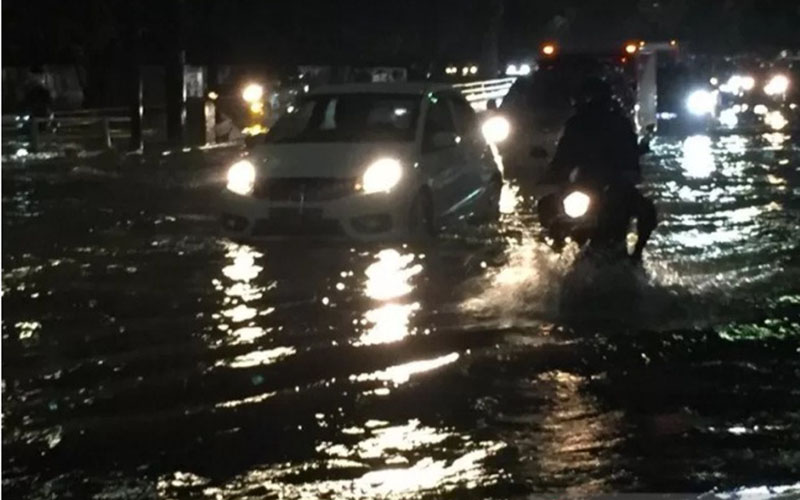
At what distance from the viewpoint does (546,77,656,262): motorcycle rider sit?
12.3 metres

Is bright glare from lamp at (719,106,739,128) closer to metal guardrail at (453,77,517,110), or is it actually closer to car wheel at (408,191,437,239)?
metal guardrail at (453,77,517,110)

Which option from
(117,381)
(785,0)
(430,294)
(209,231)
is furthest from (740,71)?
(117,381)

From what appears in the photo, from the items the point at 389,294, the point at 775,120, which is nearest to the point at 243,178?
the point at 389,294

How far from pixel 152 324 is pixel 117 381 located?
185 cm

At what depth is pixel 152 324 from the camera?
10.9m

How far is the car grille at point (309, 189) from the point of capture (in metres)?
14.0

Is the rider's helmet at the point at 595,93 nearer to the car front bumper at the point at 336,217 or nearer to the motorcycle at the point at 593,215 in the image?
the motorcycle at the point at 593,215

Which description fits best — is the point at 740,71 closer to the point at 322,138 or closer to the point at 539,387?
the point at 322,138

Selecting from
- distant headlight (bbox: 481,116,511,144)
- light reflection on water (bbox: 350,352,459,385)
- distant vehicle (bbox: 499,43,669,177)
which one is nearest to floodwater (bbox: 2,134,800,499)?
light reflection on water (bbox: 350,352,459,385)

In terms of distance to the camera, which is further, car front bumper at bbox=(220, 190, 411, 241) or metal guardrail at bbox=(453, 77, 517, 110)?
metal guardrail at bbox=(453, 77, 517, 110)

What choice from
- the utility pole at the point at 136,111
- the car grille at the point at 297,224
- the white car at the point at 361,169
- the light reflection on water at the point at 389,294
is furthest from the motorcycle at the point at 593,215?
the utility pole at the point at 136,111

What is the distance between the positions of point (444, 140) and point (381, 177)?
117 centimetres

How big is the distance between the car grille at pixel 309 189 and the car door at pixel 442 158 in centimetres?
86

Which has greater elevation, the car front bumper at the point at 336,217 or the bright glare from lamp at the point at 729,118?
the bright glare from lamp at the point at 729,118
